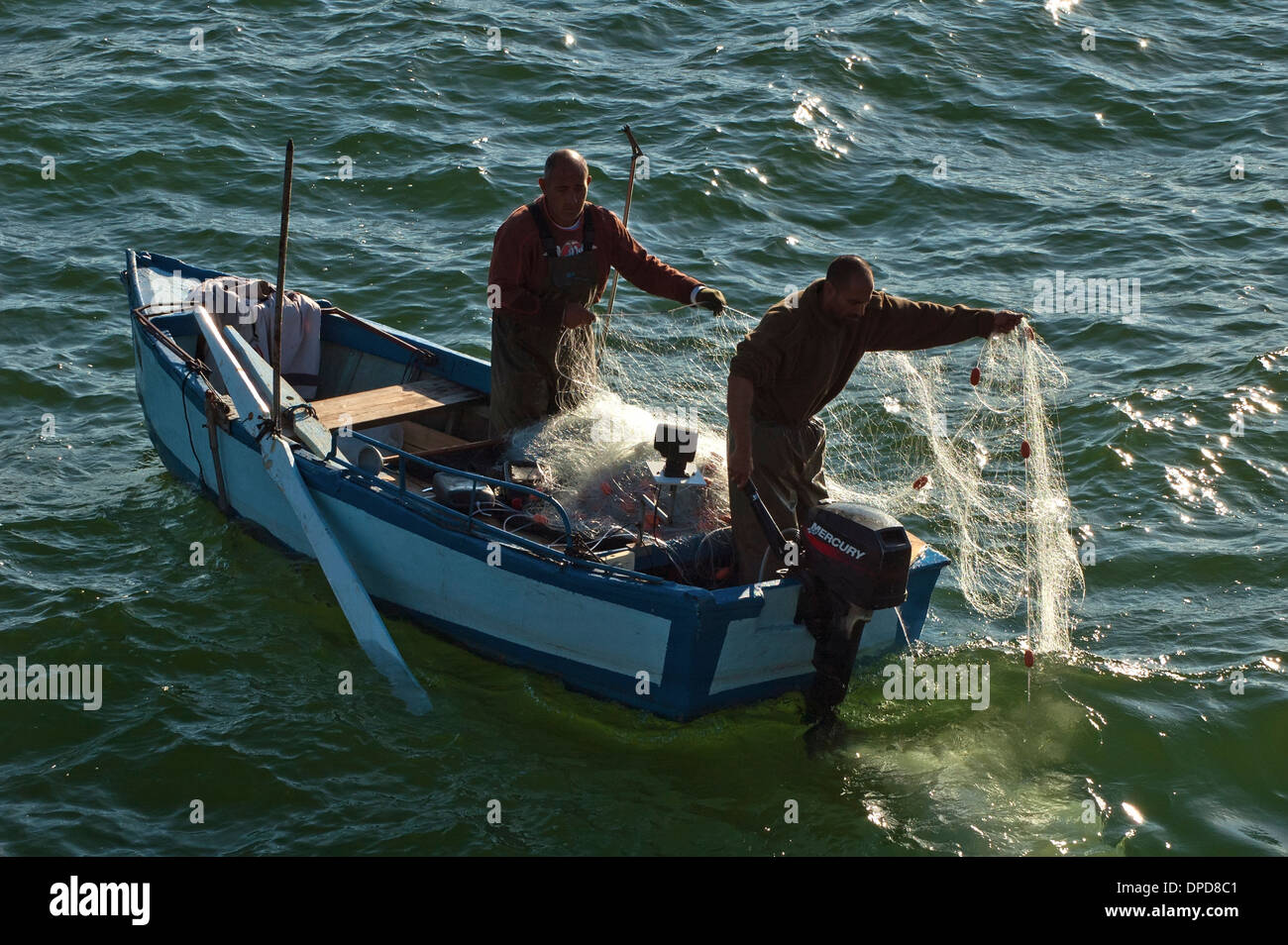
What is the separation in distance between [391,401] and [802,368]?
3317mm

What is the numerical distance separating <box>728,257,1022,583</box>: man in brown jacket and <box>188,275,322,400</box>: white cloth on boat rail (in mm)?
4024

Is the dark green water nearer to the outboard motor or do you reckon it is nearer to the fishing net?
the fishing net

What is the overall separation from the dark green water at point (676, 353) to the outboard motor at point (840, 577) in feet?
1.98

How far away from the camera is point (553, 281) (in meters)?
7.73

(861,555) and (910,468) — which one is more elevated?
(861,555)

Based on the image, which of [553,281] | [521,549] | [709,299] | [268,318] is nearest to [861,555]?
[521,549]

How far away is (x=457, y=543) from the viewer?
7.06 meters

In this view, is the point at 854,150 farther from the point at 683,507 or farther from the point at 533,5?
the point at 683,507

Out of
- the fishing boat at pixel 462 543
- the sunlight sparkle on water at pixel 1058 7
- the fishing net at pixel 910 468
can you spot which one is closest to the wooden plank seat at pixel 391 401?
the fishing boat at pixel 462 543

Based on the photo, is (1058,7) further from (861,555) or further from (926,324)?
(861,555)

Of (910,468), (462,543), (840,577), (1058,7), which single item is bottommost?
(910,468)

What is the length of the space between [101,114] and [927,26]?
365 inches
